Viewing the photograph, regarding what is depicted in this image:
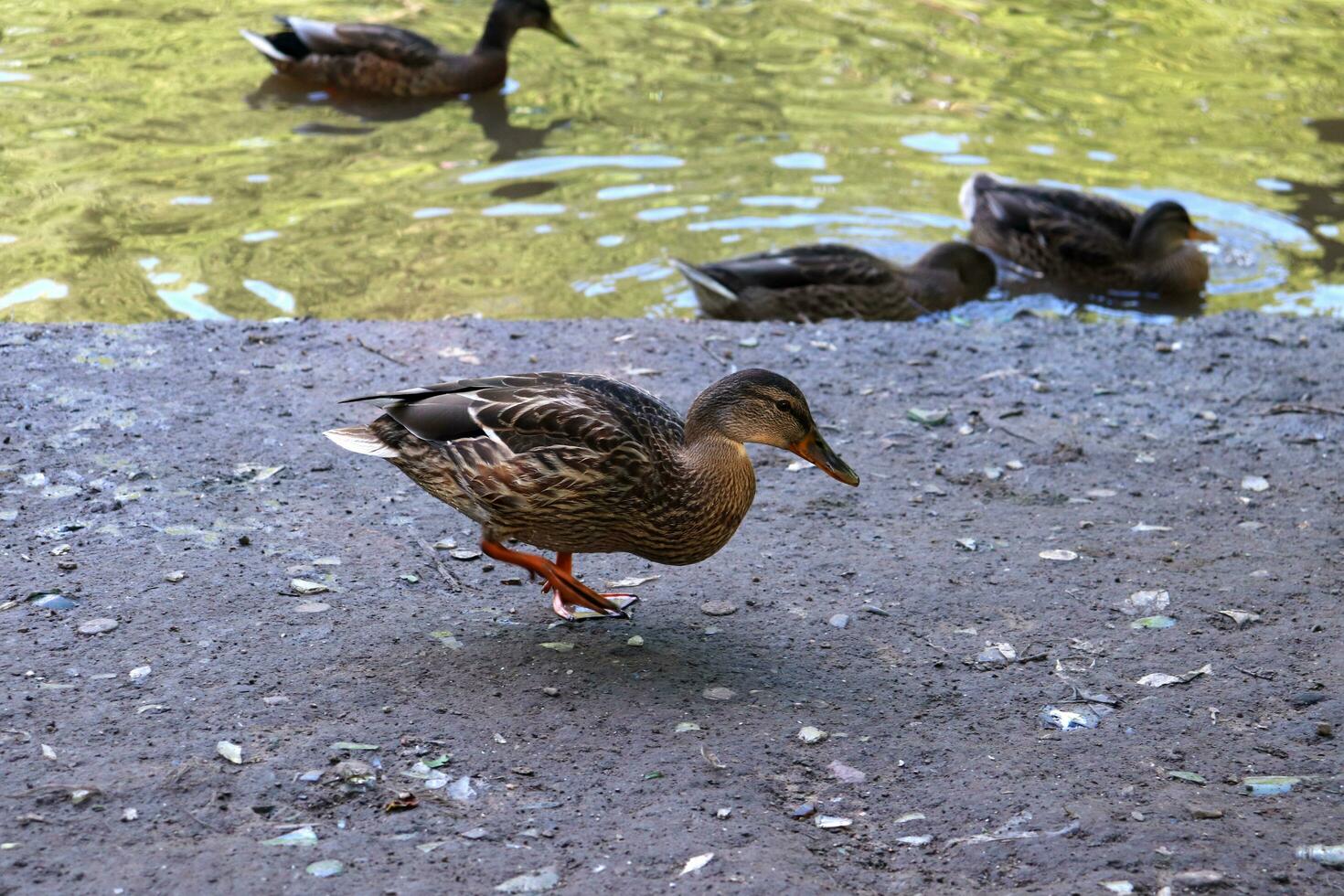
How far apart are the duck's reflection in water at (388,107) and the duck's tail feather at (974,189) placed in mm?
3533

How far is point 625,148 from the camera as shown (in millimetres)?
11648

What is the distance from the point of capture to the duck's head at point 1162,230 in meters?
10.4

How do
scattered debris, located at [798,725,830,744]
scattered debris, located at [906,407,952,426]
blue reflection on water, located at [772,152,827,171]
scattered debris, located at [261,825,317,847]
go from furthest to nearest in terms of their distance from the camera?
blue reflection on water, located at [772,152,827,171] < scattered debris, located at [906,407,952,426] < scattered debris, located at [798,725,830,744] < scattered debris, located at [261,825,317,847]

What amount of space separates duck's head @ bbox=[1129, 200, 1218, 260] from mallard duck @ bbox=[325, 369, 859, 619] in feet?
20.8

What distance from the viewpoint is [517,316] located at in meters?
8.92

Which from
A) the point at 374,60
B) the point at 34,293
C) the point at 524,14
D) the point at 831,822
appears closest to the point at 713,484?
the point at 831,822

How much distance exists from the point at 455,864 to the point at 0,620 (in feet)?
6.80

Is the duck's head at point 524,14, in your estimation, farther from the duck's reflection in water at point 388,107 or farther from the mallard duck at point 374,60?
the duck's reflection in water at point 388,107

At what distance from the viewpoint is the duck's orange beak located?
510 centimetres

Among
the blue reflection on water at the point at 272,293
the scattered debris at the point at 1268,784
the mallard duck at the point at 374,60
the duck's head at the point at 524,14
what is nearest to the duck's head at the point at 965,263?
the blue reflection on water at the point at 272,293

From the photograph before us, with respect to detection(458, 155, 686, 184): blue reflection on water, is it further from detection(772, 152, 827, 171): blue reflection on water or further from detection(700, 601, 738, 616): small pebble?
detection(700, 601, 738, 616): small pebble

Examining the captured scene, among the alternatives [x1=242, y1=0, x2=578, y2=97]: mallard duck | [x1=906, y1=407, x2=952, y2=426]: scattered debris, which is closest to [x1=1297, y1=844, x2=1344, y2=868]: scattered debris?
[x1=906, y1=407, x2=952, y2=426]: scattered debris

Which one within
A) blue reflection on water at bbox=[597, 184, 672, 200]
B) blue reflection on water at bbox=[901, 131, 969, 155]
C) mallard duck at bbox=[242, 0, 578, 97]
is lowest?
blue reflection on water at bbox=[597, 184, 672, 200]

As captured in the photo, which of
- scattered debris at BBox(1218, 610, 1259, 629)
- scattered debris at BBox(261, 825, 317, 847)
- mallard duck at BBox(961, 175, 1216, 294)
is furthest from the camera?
mallard duck at BBox(961, 175, 1216, 294)
